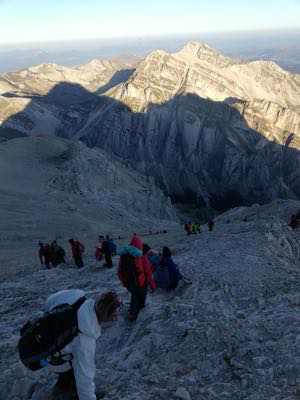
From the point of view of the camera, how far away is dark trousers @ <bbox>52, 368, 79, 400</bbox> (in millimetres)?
7211

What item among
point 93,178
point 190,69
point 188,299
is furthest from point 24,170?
point 190,69

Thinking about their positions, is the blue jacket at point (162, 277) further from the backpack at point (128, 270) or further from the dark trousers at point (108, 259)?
the dark trousers at point (108, 259)

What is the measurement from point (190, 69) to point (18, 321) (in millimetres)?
191727

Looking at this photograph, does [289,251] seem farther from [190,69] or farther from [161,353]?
[190,69]

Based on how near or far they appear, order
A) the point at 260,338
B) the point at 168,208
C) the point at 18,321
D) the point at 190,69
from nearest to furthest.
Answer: the point at 260,338
the point at 18,321
the point at 168,208
the point at 190,69

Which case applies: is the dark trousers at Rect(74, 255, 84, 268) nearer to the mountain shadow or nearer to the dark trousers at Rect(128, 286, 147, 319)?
the dark trousers at Rect(128, 286, 147, 319)

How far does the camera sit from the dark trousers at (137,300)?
11891 mm

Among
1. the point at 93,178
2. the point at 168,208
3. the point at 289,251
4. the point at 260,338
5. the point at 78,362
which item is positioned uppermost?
the point at 78,362

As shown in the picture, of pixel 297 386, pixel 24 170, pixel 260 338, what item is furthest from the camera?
pixel 24 170

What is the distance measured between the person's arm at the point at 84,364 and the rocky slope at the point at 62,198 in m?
20.6

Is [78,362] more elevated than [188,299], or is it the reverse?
[78,362]

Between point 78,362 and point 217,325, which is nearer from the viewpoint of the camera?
point 78,362

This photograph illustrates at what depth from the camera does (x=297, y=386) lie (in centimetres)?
880

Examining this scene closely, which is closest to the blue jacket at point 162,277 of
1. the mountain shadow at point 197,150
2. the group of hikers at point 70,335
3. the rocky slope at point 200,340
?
the rocky slope at point 200,340
